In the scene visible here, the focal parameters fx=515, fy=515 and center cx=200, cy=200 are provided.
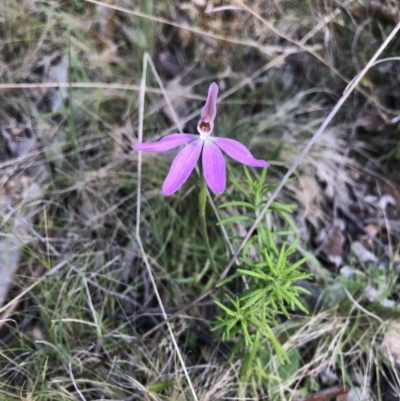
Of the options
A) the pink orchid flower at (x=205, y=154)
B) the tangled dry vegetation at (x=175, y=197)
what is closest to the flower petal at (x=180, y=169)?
the pink orchid flower at (x=205, y=154)

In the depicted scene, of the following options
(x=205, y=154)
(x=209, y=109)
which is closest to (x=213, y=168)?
(x=205, y=154)

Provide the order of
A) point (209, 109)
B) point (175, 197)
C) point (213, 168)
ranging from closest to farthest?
point (213, 168)
point (209, 109)
point (175, 197)

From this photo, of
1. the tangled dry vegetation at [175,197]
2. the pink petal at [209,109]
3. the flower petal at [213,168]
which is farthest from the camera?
the tangled dry vegetation at [175,197]

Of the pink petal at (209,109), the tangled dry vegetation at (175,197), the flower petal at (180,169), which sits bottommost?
the tangled dry vegetation at (175,197)

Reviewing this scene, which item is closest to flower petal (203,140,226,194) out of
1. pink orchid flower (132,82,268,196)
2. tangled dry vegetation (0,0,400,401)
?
pink orchid flower (132,82,268,196)

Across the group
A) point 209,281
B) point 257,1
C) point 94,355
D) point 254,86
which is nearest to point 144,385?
point 94,355

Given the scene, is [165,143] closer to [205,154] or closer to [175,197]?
[205,154]

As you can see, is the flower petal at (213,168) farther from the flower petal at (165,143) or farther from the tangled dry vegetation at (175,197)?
the tangled dry vegetation at (175,197)
